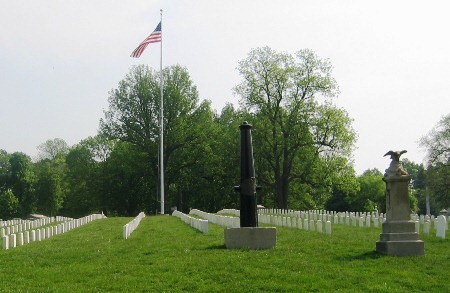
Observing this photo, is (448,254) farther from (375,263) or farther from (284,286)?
(284,286)

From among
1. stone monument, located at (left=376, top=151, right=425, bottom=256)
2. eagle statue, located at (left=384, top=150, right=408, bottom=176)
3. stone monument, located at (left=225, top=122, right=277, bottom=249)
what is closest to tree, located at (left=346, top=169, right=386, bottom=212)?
eagle statue, located at (left=384, top=150, right=408, bottom=176)

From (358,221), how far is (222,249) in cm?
1392

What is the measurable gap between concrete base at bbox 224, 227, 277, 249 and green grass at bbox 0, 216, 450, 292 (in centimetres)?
31

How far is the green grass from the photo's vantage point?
32.9 feet

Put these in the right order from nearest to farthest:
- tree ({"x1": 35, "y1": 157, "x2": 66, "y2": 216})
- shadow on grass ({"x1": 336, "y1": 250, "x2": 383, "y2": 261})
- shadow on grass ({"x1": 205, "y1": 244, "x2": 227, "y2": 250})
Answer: shadow on grass ({"x1": 336, "y1": 250, "x2": 383, "y2": 261}) < shadow on grass ({"x1": 205, "y1": 244, "x2": 227, "y2": 250}) < tree ({"x1": 35, "y1": 157, "x2": 66, "y2": 216})

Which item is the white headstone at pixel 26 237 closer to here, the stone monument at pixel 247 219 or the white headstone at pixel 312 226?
the stone monument at pixel 247 219

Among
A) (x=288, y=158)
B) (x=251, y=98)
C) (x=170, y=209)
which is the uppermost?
(x=251, y=98)

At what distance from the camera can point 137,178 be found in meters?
62.3

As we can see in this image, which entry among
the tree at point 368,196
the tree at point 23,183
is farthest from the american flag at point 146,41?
the tree at point 368,196

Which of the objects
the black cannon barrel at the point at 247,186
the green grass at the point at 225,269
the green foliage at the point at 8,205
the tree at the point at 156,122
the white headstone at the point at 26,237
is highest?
the tree at the point at 156,122

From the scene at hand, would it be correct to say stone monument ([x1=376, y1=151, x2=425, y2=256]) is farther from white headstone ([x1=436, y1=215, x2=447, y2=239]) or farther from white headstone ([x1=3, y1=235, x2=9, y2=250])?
white headstone ([x1=3, y1=235, x2=9, y2=250])

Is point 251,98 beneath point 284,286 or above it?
above

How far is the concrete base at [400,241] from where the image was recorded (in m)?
13.1

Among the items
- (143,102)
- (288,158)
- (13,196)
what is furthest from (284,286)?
(13,196)
